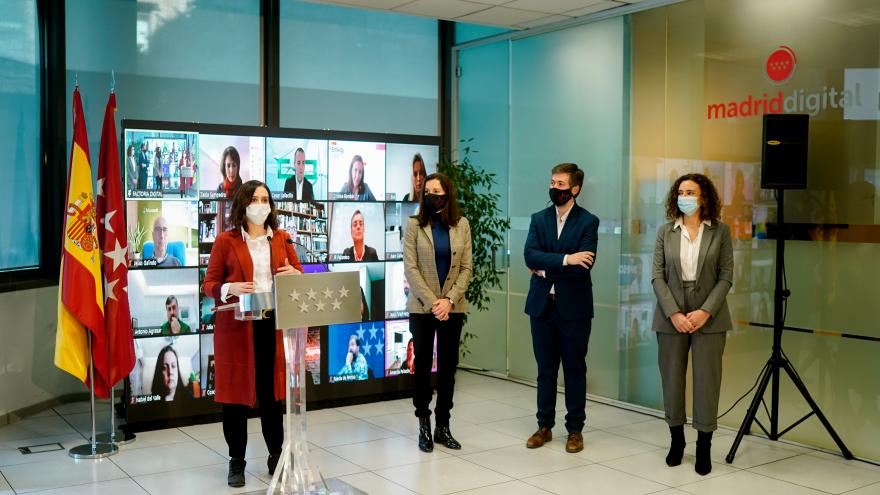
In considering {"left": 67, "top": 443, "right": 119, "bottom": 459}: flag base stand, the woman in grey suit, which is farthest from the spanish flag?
the woman in grey suit

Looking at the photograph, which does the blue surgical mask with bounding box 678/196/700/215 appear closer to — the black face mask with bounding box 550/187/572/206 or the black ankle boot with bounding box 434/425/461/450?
the black face mask with bounding box 550/187/572/206

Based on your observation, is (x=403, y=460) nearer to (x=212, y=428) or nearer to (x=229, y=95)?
(x=212, y=428)

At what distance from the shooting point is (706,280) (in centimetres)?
508

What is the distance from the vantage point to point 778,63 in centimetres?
570

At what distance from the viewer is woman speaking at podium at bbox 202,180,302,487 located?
15.4 ft

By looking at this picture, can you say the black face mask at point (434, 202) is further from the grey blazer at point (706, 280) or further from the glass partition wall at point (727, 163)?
the glass partition wall at point (727, 163)

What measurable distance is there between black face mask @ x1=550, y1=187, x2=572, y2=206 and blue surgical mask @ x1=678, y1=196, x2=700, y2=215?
2.26ft

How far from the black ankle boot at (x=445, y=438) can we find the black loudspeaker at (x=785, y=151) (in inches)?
97.9

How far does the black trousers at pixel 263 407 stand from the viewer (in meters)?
4.77

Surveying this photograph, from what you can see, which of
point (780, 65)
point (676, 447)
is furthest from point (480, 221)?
point (676, 447)

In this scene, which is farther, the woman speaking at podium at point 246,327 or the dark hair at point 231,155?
the dark hair at point 231,155

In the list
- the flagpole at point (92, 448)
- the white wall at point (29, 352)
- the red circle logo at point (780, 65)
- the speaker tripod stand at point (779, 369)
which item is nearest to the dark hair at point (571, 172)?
the speaker tripod stand at point (779, 369)

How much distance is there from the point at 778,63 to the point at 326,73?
3.78 metres

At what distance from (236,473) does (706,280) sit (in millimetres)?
2870
